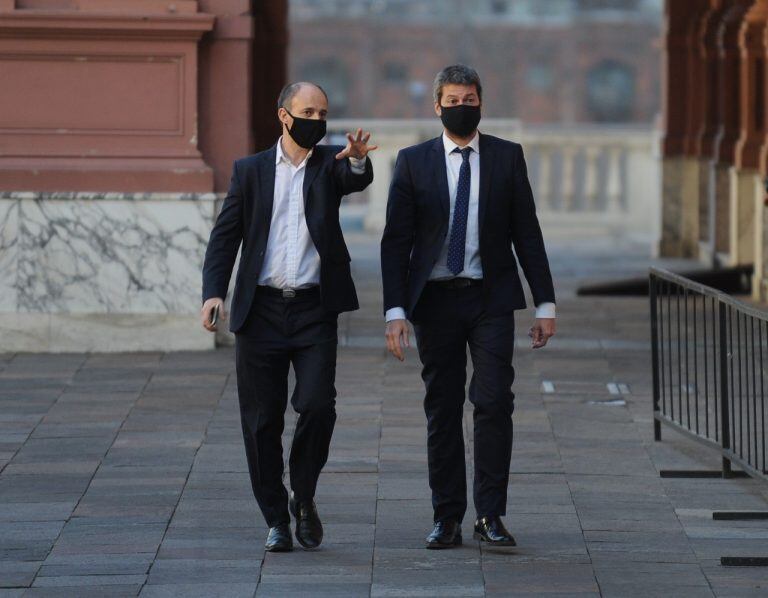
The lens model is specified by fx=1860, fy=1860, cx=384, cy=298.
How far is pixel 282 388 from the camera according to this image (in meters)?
7.38

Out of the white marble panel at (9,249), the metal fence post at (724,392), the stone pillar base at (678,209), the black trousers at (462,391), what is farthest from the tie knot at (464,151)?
the stone pillar base at (678,209)

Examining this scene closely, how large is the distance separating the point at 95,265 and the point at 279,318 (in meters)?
5.74

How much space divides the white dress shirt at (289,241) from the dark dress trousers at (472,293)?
31 cm

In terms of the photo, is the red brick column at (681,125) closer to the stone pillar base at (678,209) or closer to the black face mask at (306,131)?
the stone pillar base at (678,209)

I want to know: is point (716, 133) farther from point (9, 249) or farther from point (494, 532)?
point (494, 532)

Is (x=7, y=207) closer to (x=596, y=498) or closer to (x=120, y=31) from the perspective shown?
(x=120, y=31)

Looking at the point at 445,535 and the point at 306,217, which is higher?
the point at 306,217

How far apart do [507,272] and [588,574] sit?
3.98ft

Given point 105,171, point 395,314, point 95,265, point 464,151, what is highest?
point 464,151

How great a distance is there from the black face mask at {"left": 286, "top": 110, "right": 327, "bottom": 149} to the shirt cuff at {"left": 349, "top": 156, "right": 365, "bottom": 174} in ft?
0.50

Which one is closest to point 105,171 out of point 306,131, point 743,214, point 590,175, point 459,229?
point 306,131

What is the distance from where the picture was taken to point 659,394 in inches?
391

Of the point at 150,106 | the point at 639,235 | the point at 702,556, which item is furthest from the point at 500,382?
the point at 639,235

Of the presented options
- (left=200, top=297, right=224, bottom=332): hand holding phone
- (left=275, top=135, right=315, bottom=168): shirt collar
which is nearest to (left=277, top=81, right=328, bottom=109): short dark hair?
(left=275, top=135, right=315, bottom=168): shirt collar
